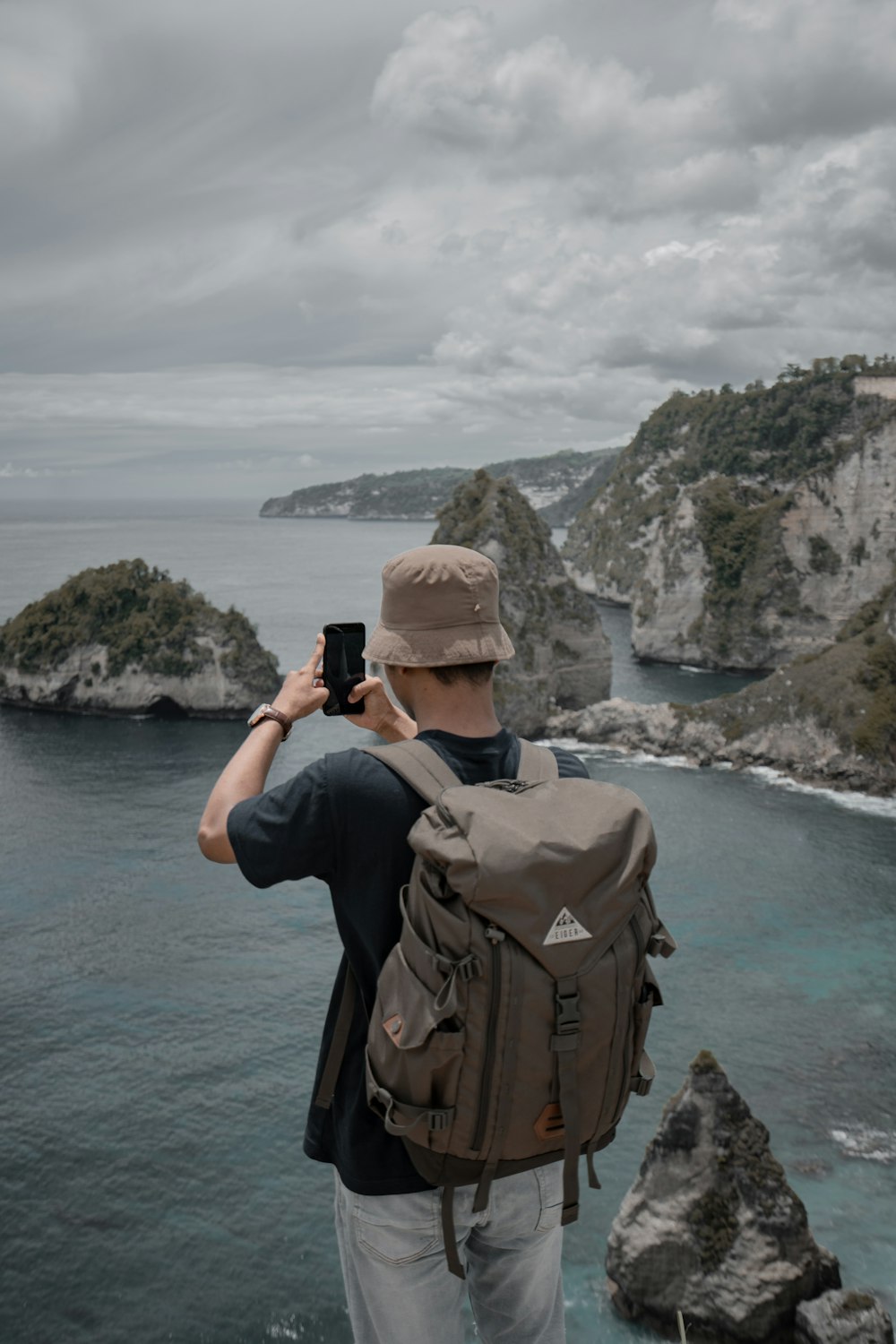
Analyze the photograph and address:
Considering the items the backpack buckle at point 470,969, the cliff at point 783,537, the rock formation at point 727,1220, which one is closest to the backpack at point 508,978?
the backpack buckle at point 470,969

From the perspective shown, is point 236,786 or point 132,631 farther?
point 132,631

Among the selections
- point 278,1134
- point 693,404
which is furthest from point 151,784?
point 693,404

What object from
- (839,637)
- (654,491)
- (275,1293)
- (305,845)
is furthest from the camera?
(654,491)

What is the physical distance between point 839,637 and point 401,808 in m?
72.7

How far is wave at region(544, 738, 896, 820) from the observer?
56812 mm

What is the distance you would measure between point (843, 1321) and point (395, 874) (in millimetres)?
16892

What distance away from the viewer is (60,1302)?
71.6 feet

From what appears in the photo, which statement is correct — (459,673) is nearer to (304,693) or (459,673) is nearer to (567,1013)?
(304,693)

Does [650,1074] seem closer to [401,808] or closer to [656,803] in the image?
[401,808]

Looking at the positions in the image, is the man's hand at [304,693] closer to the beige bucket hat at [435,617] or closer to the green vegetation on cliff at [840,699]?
the beige bucket hat at [435,617]

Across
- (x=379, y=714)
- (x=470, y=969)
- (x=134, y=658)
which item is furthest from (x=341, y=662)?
(x=134, y=658)

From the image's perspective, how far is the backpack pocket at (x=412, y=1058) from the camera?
11.6 feet

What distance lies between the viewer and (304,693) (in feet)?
14.5

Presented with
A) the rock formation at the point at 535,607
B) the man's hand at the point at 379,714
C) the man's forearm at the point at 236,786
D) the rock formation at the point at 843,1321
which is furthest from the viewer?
the rock formation at the point at 535,607
